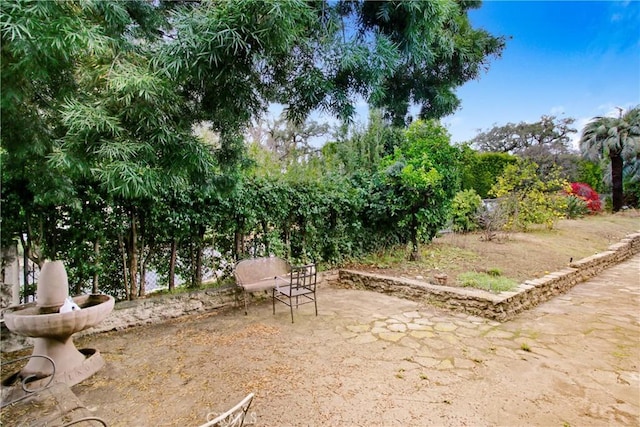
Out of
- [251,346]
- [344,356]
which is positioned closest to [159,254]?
[251,346]

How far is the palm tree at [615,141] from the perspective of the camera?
45.3 feet

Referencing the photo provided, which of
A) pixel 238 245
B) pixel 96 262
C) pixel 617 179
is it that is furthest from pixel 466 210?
pixel 617 179

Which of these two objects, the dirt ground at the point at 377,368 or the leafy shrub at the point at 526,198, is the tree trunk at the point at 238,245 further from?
the leafy shrub at the point at 526,198

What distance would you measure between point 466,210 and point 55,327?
8453 mm

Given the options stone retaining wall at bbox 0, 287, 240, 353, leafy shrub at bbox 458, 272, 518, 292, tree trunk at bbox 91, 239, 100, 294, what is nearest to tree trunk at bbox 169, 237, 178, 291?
stone retaining wall at bbox 0, 287, 240, 353

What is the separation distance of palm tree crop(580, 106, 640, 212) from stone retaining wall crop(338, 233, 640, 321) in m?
11.3

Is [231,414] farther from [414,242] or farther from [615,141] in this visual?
[615,141]

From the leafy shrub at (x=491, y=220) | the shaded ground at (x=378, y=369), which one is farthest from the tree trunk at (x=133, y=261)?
the leafy shrub at (x=491, y=220)

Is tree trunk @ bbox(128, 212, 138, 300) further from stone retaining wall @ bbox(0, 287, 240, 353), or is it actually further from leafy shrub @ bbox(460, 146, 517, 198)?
leafy shrub @ bbox(460, 146, 517, 198)

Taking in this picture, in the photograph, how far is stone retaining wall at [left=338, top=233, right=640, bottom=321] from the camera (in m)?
3.96

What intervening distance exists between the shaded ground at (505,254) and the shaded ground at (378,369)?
147 cm

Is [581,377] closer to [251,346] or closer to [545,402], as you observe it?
[545,402]

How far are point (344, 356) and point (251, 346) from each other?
37.4 inches

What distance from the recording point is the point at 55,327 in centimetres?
240
